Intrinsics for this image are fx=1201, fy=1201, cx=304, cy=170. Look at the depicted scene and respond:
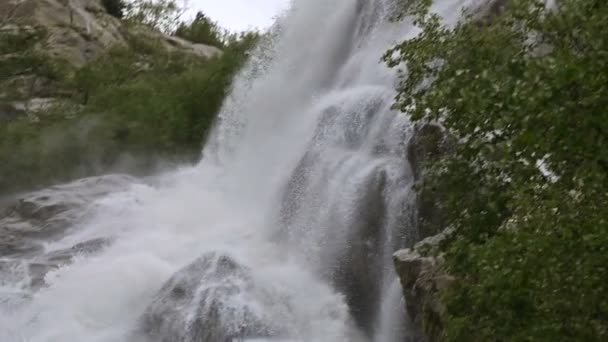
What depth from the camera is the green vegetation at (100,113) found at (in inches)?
1270

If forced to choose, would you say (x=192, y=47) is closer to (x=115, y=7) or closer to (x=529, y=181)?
(x=115, y=7)

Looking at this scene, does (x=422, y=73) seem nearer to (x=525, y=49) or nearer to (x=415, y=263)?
(x=525, y=49)

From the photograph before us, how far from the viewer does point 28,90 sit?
3691 centimetres

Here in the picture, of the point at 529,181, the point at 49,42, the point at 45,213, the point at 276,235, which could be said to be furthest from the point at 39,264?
the point at 49,42

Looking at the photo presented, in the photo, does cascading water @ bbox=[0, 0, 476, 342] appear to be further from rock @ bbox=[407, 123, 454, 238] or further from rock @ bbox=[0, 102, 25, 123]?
rock @ bbox=[0, 102, 25, 123]

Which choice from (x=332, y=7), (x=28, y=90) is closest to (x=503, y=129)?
(x=332, y=7)

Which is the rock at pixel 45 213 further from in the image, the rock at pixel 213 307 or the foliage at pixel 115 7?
the foliage at pixel 115 7

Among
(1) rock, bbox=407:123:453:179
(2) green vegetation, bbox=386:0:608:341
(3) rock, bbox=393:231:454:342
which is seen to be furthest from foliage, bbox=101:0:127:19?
(2) green vegetation, bbox=386:0:608:341

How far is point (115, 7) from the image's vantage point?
Answer: 46406 mm

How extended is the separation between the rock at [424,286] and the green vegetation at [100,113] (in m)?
17.7

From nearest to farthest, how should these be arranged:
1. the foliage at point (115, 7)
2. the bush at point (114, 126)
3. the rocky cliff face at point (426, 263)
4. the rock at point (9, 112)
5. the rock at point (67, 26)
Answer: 1. the rocky cliff face at point (426, 263)
2. the bush at point (114, 126)
3. the rock at point (9, 112)
4. the rock at point (67, 26)
5. the foliage at point (115, 7)

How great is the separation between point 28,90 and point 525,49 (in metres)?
27.5

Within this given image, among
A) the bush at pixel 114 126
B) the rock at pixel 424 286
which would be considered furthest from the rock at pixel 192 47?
the rock at pixel 424 286

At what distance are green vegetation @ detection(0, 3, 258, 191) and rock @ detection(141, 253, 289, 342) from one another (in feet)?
42.8
